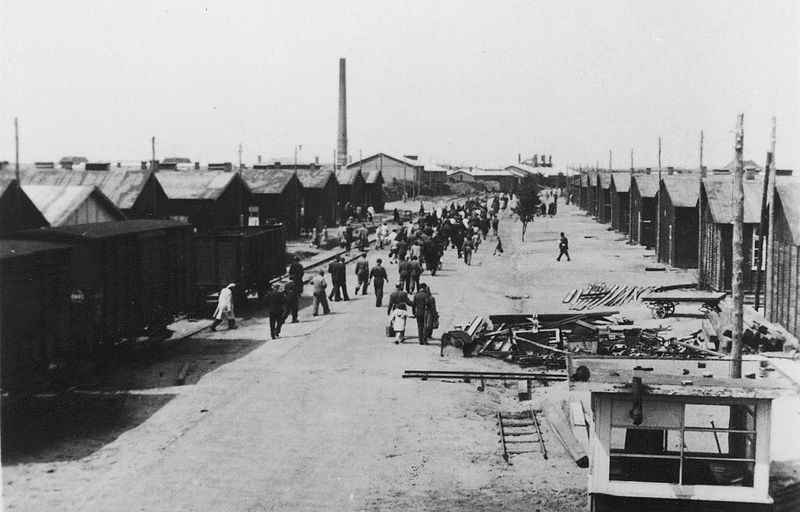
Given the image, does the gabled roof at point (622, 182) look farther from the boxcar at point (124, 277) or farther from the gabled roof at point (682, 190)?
the boxcar at point (124, 277)

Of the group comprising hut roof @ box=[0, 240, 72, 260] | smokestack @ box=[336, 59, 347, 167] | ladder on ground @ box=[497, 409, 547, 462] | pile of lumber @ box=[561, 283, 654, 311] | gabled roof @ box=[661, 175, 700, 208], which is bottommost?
ladder on ground @ box=[497, 409, 547, 462]

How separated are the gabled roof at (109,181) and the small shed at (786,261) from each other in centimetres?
2288

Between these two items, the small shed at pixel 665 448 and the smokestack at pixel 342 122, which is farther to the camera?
the smokestack at pixel 342 122

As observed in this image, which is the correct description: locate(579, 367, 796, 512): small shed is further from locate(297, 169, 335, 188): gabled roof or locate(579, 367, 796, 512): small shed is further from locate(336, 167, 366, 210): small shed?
locate(336, 167, 366, 210): small shed

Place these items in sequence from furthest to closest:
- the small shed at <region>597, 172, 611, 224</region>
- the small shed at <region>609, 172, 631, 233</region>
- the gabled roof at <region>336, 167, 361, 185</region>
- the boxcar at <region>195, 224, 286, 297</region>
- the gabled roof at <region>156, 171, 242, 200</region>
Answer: the gabled roof at <region>336, 167, 361, 185</region> < the small shed at <region>597, 172, 611, 224</region> < the small shed at <region>609, 172, 631, 233</region> < the gabled roof at <region>156, 171, 242, 200</region> < the boxcar at <region>195, 224, 286, 297</region>

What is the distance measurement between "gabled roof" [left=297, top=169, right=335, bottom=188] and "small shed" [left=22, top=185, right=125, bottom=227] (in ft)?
87.1

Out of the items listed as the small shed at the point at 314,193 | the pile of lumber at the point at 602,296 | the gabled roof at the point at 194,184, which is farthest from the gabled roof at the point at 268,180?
the pile of lumber at the point at 602,296

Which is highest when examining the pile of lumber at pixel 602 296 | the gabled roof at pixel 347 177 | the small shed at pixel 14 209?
the gabled roof at pixel 347 177

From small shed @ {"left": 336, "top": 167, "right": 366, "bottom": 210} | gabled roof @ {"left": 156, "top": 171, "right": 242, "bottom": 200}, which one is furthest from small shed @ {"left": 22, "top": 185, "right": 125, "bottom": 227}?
small shed @ {"left": 336, "top": 167, "right": 366, "bottom": 210}

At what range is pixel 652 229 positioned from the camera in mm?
44406

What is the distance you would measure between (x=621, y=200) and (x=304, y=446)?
44.8m

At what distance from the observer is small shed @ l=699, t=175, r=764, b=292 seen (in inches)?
1038

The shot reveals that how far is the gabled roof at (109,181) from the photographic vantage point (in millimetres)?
33688

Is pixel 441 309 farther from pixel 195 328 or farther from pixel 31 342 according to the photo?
pixel 31 342
